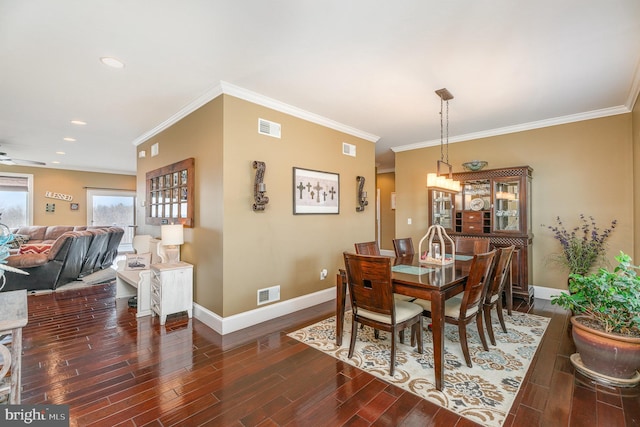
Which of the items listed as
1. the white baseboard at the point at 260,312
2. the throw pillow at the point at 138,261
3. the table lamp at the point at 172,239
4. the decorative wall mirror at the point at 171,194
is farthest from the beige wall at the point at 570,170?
the throw pillow at the point at 138,261

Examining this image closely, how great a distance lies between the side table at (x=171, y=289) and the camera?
11.1ft

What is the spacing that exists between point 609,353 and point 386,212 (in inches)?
247

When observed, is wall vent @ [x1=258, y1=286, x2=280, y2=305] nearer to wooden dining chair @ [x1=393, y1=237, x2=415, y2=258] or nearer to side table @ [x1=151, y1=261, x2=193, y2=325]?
side table @ [x1=151, y1=261, x2=193, y2=325]

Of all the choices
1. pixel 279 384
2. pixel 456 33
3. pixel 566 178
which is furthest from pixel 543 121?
pixel 279 384

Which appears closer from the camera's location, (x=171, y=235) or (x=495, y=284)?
(x=495, y=284)

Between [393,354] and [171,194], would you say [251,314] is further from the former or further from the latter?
[171,194]

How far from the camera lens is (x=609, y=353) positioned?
7.26 feet

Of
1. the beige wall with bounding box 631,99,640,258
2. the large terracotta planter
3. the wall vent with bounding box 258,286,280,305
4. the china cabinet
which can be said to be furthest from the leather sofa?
the beige wall with bounding box 631,99,640,258

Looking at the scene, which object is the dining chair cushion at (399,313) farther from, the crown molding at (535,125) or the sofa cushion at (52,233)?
the sofa cushion at (52,233)

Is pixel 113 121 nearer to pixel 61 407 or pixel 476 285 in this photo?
pixel 61 407

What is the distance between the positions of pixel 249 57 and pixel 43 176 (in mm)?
9220

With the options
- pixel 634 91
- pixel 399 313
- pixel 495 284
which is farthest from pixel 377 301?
pixel 634 91

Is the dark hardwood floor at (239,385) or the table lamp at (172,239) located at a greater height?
the table lamp at (172,239)

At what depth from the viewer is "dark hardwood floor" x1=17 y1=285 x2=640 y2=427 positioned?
187 cm
